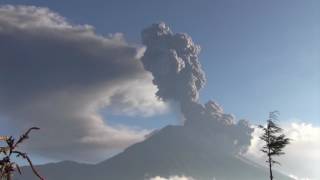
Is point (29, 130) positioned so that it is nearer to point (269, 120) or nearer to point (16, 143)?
point (16, 143)

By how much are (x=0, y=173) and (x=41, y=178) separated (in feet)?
2.51

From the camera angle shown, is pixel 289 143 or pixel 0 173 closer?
pixel 0 173

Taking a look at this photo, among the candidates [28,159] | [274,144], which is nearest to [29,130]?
Result: [28,159]

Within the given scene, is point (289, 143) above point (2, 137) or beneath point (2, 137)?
above

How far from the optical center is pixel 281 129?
206 ft

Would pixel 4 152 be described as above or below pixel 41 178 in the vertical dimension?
above

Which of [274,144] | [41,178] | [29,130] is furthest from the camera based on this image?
[274,144]

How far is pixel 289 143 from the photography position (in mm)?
61844

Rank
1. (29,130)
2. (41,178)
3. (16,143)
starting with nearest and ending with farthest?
(41,178)
(29,130)
(16,143)

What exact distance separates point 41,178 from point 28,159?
371mm

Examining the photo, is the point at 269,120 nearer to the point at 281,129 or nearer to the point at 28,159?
the point at 281,129

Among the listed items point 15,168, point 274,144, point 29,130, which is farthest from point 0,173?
point 274,144

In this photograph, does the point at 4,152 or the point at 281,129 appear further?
the point at 281,129

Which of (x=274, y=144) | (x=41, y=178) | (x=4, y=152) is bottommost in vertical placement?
(x=41, y=178)
